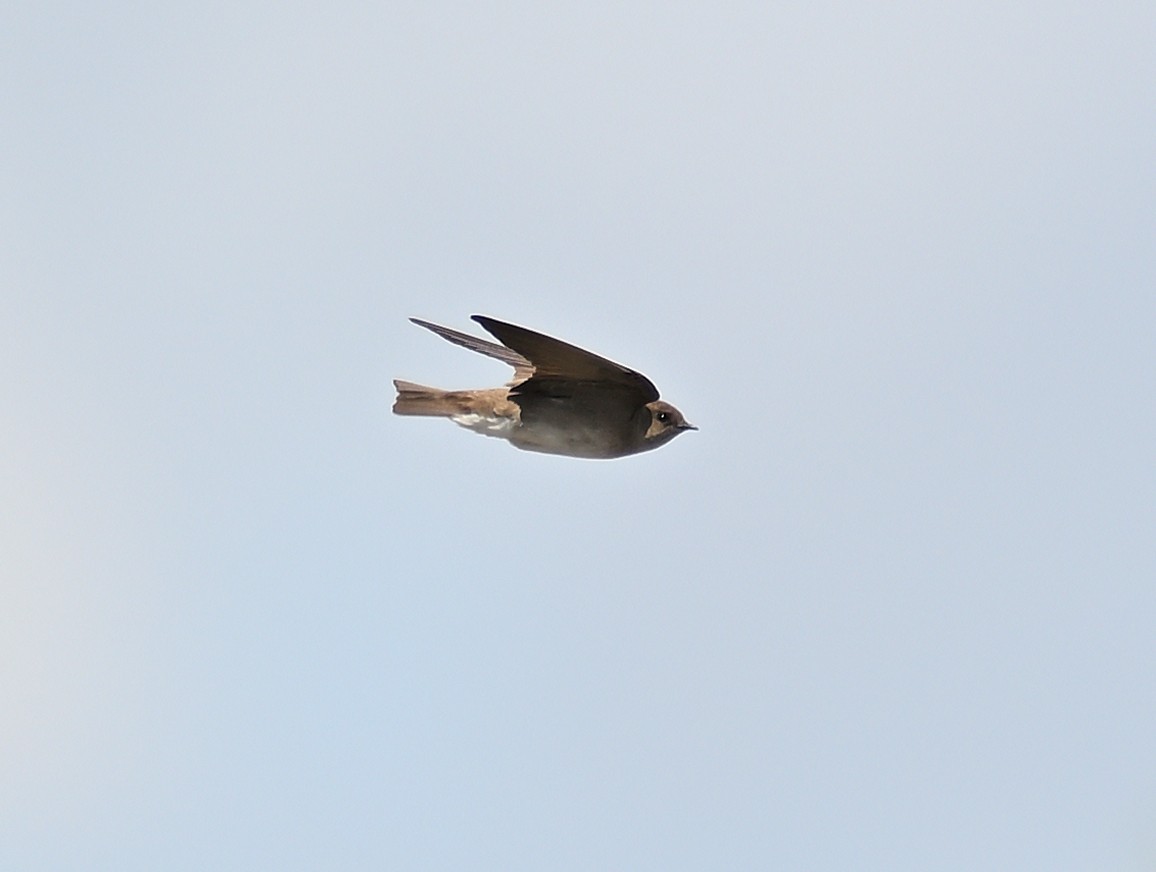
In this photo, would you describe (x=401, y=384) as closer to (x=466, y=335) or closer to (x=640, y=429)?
(x=466, y=335)

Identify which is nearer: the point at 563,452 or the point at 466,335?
the point at 563,452

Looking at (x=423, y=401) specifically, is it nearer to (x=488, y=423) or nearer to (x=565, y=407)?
(x=488, y=423)

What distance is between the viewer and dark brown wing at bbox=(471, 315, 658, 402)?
56.6ft

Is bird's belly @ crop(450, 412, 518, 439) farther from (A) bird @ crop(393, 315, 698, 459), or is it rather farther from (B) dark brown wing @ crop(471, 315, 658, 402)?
(B) dark brown wing @ crop(471, 315, 658, 402)

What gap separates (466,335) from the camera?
19.9 metres

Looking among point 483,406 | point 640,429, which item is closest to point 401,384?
point 483,406

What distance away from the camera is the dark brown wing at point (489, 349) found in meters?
19.7

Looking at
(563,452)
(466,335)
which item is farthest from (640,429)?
(466,335)

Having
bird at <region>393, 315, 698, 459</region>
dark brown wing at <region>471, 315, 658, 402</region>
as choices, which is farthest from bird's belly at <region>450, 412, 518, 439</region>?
dark brown wing at <region>471, 315, 658, 402</region>

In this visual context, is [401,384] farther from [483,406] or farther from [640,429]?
[640,429]

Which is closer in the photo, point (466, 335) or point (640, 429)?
point (640, 429)

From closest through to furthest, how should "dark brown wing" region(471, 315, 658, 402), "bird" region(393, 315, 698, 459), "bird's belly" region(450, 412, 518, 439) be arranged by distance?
"dark brown wing" region(471, 315, 658, 402) < "bird" region(393, 315, 698, 459) < "bird's belly" region(450, 412, 518, 439)

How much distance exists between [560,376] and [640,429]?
3.41 ft

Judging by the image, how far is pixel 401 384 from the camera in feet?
63.2
